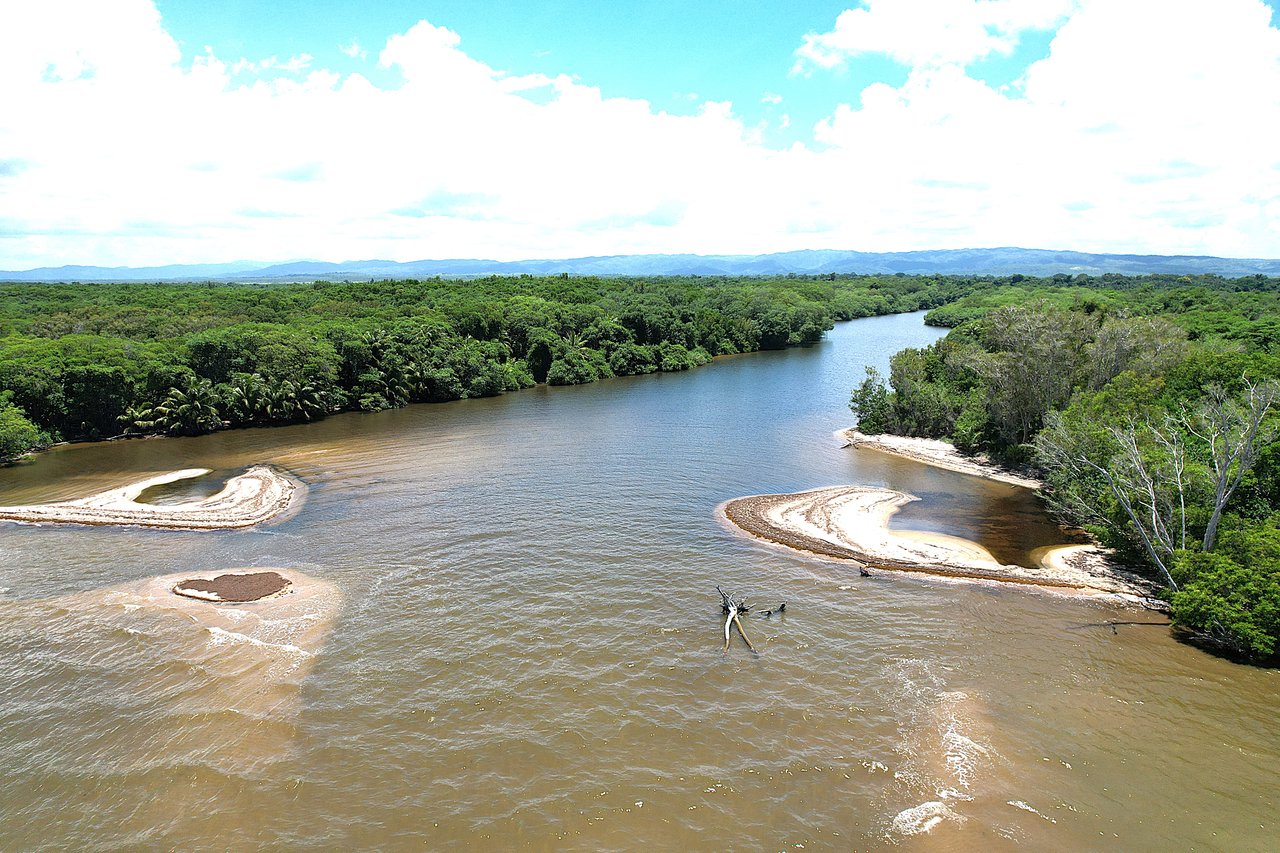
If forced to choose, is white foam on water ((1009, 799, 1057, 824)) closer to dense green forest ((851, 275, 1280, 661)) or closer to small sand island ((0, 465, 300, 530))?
dense green forest ((851, 275, 1280, 661))

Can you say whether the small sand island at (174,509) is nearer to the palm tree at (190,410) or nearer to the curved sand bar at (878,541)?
the palm tree at (190,410)

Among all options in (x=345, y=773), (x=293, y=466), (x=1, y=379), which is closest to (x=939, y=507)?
(x=345, y=773)

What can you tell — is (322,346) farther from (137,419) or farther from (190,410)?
(137,419)

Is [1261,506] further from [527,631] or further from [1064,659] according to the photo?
[527,631]

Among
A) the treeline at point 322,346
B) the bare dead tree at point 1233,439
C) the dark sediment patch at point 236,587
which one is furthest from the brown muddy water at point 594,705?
the treeline at point 322,346

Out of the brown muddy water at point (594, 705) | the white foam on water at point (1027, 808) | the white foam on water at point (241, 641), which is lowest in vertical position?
the white foam on water at point (1027, 808)

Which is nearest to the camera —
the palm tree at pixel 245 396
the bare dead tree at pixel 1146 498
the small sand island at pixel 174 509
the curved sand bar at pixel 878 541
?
the bare dead tree at pixel 1146 498

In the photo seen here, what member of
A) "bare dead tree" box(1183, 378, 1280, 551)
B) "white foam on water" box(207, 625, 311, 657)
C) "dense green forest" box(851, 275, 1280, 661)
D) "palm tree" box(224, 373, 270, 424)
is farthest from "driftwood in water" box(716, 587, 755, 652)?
"palm tree" box(224, 373, 270, 424)
